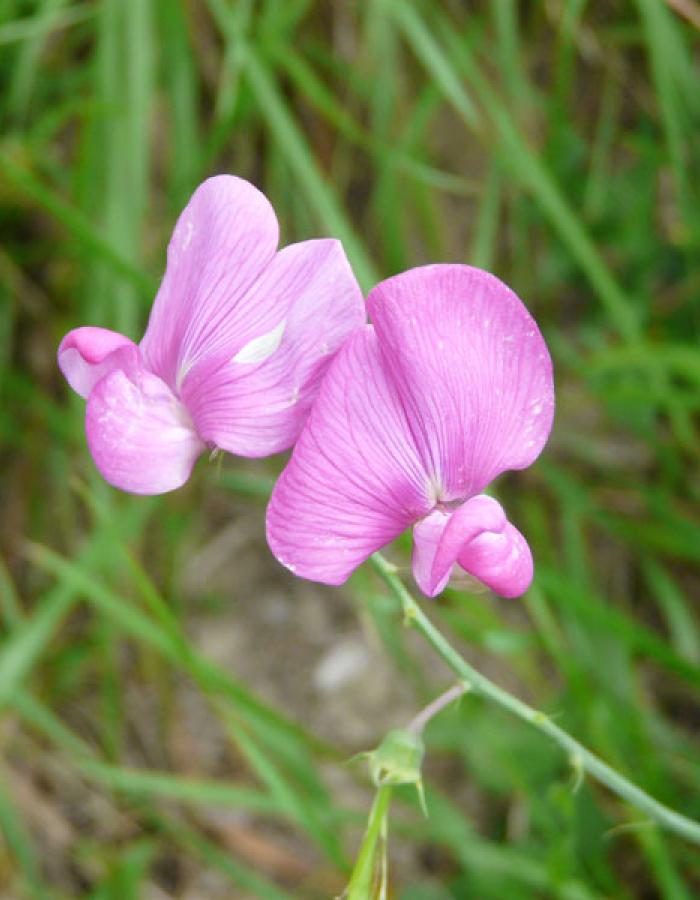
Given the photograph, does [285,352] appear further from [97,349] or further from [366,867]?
[366,867]

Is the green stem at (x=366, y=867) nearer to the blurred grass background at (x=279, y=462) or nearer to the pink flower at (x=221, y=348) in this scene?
the pink flower at (x=221, y=348)

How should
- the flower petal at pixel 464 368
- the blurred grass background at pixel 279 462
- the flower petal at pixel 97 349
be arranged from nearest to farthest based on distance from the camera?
the flower petal at pixel 464 368 → the flower petal at pixel 97 349 → the blurred grass background at pixel 279 462

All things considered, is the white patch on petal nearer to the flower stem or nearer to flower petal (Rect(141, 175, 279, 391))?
flower petal (Rect(141, 175, 279, 391))

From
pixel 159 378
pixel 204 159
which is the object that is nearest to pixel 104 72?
pixel 204 159

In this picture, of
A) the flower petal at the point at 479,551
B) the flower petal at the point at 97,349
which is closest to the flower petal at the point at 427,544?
the flower petal at the point at 479,551

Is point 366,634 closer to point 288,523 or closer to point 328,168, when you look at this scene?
point 328,168

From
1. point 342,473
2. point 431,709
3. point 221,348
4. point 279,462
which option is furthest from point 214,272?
point 279,462

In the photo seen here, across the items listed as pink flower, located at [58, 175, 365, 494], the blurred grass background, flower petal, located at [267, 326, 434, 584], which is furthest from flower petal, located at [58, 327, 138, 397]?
the blurred grass background

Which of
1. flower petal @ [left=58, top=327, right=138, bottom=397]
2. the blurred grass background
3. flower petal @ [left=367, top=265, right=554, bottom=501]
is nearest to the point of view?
flower petal @ [left=367, top=265, right=554, bottom=501]
